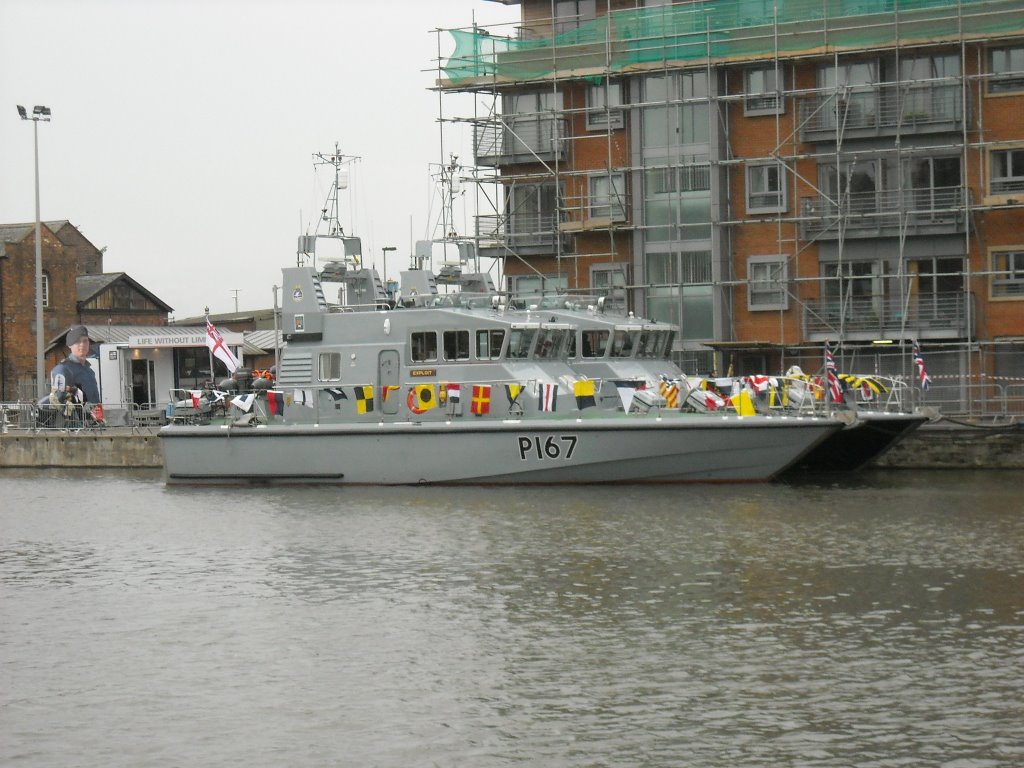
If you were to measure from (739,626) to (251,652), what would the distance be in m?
4.85

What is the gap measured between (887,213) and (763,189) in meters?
3.54

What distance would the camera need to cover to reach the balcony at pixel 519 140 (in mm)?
39875

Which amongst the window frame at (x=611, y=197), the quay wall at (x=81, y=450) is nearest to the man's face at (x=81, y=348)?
the quay wall at (x=81, y=450)

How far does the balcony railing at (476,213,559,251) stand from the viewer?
4025 centimetres

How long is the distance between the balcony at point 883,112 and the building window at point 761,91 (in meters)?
0.70

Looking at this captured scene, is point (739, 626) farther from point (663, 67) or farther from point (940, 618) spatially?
point (663, 67)

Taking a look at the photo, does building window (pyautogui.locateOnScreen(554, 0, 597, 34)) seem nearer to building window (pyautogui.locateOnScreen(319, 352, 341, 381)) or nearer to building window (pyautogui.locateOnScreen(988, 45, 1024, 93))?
building window (pyautogui.locateOnScreen(988, 45, 1024, 93))

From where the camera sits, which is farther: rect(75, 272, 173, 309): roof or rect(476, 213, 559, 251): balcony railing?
rect(75, 272, 173, 309): roof

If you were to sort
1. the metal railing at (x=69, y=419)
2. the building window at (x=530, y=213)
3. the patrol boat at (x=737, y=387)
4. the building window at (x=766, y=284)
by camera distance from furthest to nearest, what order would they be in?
the building window at (x=530, y=213)
the metal railing at (x=69, y=419)
the building window at (x=766, y=284)
the patrol boat at (x=737, y=387)

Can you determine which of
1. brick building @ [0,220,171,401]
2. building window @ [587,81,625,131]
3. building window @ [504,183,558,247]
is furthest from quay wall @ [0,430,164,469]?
brick building @ [0,220,171,401]

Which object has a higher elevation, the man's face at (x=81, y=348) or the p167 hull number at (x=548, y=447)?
the man's face at (x=81, y=348)

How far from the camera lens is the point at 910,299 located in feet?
119

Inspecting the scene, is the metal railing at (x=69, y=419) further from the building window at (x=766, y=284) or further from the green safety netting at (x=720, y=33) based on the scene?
the building window at (x=766, y=284)

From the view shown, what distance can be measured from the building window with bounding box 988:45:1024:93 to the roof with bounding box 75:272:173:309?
36.8 metres
